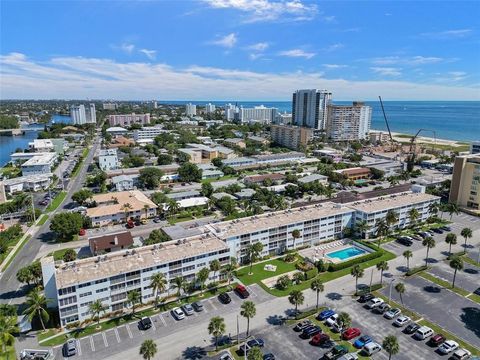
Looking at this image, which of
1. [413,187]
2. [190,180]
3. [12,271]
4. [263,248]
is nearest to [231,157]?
[190,180]

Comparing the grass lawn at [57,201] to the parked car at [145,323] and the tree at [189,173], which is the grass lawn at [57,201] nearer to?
the tree at [189,173]

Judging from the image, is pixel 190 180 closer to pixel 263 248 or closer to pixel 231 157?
pixel 231 157

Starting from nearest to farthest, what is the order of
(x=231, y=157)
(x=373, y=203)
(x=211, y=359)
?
(x=211, y=359) < (x=373, y=203) < (x=231, y=157)

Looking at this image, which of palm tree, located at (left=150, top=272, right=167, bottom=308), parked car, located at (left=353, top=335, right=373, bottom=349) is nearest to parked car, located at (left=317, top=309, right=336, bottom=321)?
parked car, located at (left=353, top=335, right=373, bottom=349)

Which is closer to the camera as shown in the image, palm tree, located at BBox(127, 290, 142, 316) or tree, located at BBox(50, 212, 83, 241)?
palm tree, located at BBox(127, 290, 142, 316)

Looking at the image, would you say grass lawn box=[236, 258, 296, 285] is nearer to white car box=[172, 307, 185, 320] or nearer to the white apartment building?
white car box=[172, 307, 185, 320]

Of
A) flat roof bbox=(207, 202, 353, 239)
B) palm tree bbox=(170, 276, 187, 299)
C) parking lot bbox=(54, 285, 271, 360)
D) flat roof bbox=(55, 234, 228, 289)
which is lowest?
parking lot bbox=(54, 285, 271, 360)
